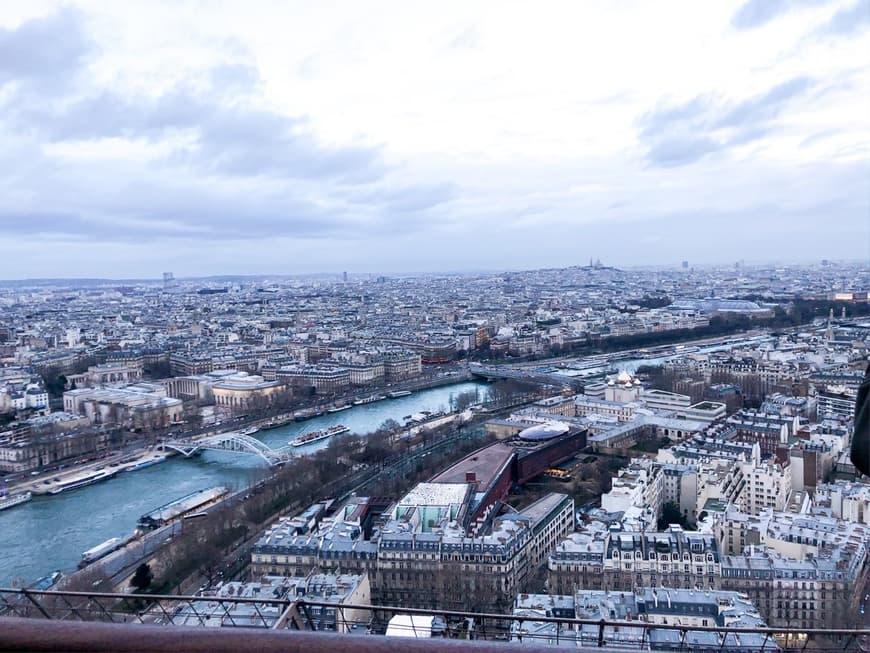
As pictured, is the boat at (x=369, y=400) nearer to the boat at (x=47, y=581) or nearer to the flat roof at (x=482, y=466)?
the flat roof at (x=482, y=466)

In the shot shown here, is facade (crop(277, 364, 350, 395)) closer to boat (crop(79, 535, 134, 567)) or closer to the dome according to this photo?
the dome

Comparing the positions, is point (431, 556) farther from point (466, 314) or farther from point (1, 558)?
point (466, 314)

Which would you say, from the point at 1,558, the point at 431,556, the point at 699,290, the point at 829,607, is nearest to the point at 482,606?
the point at 431,556

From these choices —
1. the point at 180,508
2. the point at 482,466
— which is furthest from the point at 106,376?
the point at 482,466

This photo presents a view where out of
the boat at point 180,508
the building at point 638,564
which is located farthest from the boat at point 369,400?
the building at point 638,564

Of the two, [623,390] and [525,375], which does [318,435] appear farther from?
[525,375]
